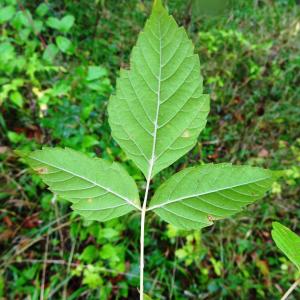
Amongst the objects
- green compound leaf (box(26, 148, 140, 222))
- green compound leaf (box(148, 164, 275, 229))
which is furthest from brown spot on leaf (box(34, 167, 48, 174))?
green compound leaf (box(148, 164, 275, 229))

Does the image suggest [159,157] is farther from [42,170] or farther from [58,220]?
[58,220]

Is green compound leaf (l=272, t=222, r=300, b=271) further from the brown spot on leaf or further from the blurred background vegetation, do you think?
the blurred background vegetation

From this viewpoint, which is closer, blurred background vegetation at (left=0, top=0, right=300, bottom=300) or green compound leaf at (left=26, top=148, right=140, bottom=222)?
green compound leaf at (left=26, top=148, right=140, bottom=222)

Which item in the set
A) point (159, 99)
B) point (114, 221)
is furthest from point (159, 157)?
point (114, 221)

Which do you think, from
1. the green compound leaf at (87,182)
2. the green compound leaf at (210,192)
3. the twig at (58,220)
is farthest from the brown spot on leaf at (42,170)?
the twig at (58,220)

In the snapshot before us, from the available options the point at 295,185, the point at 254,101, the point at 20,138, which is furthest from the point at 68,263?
the point at 254,101

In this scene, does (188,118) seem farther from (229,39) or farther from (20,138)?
(229,39)
